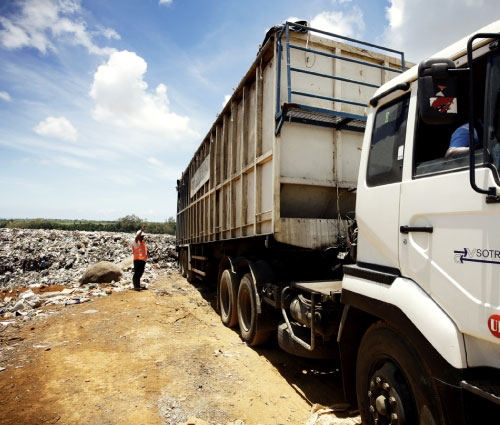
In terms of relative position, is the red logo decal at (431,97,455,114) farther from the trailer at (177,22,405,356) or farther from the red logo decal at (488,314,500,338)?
the trailer at (177,22,405,356)

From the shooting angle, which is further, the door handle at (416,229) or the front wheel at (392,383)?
the door handle at (416,229)

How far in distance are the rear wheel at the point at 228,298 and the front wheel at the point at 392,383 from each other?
3.00m

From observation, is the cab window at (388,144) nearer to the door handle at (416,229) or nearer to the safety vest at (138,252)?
the door handle at (416,229)

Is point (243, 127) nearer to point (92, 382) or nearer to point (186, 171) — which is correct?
point (92, 382)

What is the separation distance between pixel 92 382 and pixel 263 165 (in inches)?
119

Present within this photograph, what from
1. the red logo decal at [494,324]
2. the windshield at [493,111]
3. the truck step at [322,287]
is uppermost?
the windshield at [493,111]

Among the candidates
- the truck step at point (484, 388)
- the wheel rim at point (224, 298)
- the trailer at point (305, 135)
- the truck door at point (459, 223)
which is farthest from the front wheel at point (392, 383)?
the wheel rim at point (224, 298)

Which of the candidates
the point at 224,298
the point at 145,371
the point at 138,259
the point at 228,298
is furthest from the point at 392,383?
the point at 138,259

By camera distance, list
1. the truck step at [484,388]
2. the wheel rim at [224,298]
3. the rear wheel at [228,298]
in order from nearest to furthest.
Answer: the truck step at [484,388] → the rear wheel at [228,298] → the wheel rim at [224,298]

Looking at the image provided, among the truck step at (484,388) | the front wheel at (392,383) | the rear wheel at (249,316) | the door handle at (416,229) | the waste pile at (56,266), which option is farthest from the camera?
the waste pile at (56,266)

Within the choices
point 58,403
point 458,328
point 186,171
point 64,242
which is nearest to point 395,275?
point 458,328

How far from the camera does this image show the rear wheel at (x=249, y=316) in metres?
4.30

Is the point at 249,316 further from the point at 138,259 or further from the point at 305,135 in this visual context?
the point at 138,259

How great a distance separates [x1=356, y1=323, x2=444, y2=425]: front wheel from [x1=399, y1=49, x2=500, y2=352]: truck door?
12.1 inches
